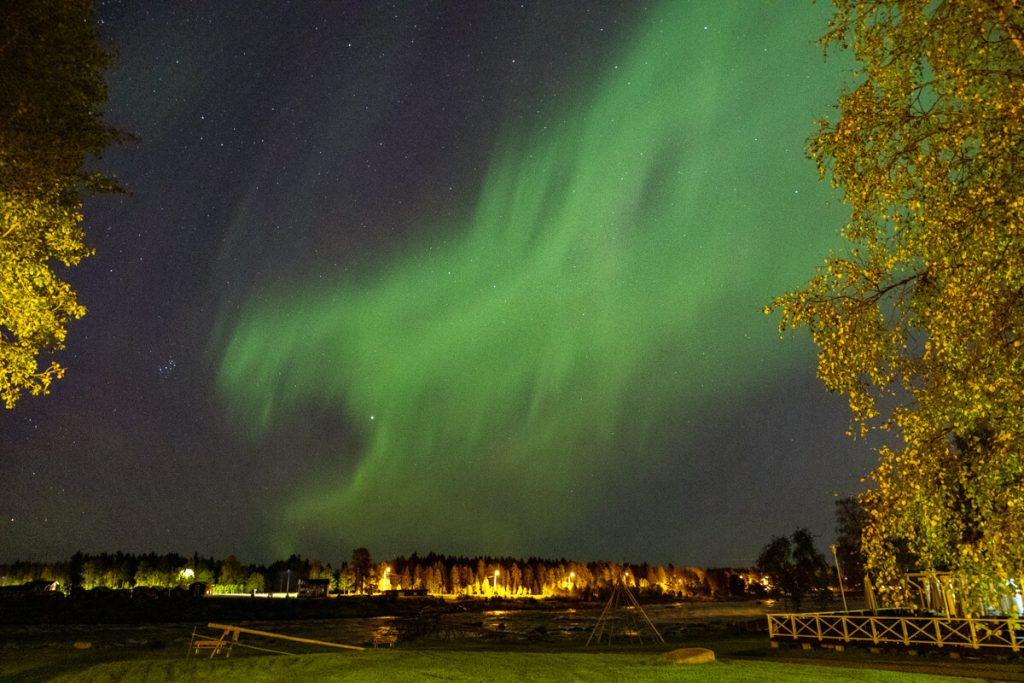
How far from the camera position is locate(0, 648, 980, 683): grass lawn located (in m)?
21.4

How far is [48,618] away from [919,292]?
125211 millimetres

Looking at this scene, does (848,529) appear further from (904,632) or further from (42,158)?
(42,158)

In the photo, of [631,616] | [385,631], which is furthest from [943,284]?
[385,631]

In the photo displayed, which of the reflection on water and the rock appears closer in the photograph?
the rock

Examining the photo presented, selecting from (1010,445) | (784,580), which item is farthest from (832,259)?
(784,580)

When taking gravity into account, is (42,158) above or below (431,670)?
above

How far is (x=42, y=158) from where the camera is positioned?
16.5 metres

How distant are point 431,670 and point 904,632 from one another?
922 inches

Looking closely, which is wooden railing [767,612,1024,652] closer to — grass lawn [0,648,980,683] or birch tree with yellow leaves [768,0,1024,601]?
grass lawn [0,648,980,683]

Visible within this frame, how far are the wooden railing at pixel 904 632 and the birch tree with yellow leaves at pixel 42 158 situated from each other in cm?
3412

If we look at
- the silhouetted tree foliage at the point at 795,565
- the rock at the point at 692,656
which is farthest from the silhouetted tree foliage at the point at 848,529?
the rock at the point at 692,656

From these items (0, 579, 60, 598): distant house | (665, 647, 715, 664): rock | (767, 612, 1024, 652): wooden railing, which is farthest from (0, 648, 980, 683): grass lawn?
(0, 579, 60, 598): distant house

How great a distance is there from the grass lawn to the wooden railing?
29.6 ft

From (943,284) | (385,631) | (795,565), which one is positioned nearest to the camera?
(943,284)
